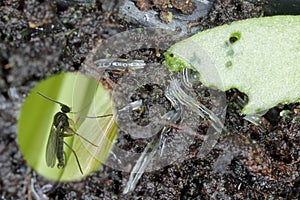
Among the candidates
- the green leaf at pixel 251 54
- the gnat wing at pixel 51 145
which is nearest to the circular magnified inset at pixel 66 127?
the gnat wing at pixel 51 145

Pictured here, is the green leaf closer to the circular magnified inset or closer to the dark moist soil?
the dark moist soil

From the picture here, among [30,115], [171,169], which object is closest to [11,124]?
[30,115]

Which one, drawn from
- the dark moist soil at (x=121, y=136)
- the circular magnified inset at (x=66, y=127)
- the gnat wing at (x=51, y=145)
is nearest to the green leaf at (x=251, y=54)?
the dark moist soil at (x=121, y=136)

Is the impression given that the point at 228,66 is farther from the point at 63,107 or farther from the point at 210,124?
the point at 63,107

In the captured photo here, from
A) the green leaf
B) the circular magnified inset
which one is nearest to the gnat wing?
the circular magnified inset

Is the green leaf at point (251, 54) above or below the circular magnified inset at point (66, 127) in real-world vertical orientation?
above

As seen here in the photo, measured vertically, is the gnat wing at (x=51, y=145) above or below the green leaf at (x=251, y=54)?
below

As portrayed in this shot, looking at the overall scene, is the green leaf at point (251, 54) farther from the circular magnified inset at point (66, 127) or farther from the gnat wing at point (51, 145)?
the gnat wing at point (51, 145)
